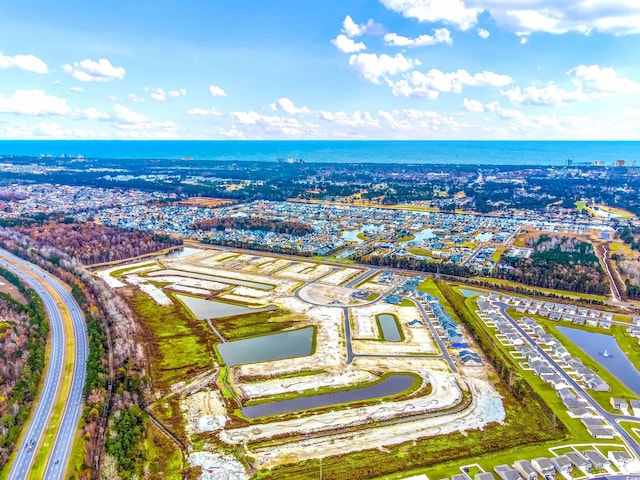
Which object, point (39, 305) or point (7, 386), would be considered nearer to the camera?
point (7, 386)

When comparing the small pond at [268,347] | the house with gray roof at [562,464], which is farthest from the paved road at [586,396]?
the small pond at [268,347]

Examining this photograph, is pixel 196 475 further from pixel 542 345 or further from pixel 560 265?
pixel 560 265

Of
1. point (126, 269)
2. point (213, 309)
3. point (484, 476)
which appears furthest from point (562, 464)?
point (126, 269)

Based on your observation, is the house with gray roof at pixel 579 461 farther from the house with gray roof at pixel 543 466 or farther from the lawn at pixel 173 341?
the lawn at pixel 173 341

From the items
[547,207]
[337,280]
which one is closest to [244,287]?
[337,280]

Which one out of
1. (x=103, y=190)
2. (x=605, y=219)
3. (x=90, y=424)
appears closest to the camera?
(x=90, y=424)

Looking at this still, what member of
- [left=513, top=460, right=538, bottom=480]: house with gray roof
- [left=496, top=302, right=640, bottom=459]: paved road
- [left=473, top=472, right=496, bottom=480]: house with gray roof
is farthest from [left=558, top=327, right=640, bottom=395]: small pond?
[left=473, top=472, right=496, bottom=480]: house with gray roof

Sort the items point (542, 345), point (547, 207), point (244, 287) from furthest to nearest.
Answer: point (547, 207)
point (244, 287)
point (542, 345)
